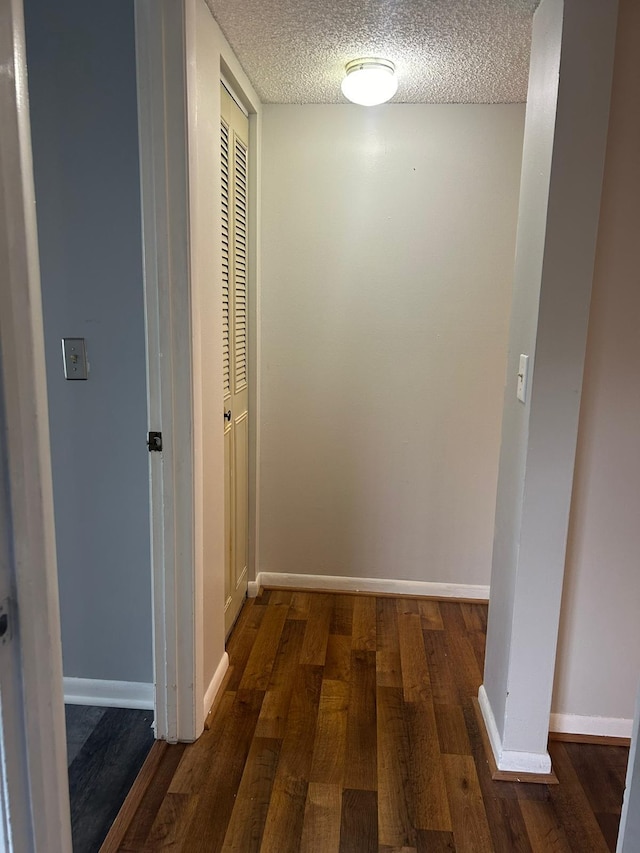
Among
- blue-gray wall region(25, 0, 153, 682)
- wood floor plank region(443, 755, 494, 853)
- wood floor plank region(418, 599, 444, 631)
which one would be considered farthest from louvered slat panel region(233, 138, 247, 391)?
wood floor plank region(443, 755, 494, 853)

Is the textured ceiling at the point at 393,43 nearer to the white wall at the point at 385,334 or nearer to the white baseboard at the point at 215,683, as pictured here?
the white wall at the point at 385,334

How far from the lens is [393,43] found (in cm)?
195

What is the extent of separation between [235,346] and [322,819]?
1.65 m

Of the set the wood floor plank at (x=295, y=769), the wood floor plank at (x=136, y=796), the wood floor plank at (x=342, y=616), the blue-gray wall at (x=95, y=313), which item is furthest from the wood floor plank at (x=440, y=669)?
the blue-gray wall at (x=95, y=313)

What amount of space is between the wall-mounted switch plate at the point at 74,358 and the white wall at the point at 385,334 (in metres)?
1.06

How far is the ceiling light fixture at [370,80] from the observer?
2.09 metres

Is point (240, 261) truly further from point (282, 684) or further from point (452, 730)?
point (452, 730)

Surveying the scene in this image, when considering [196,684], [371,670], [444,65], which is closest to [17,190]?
[196,684]

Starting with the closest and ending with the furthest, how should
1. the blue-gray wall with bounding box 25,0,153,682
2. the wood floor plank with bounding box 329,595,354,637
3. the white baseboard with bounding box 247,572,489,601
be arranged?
the blue-gray wall with bounding box 25,0,153,682 < the wood floor plank with bounding box 329,595,354,637 < the white baseboard with bounding box 247,572,489,601

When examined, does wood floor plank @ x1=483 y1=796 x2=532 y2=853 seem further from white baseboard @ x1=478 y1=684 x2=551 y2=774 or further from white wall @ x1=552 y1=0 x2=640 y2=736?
white wall @ x1=552 y1=0 x2=640 y2=736

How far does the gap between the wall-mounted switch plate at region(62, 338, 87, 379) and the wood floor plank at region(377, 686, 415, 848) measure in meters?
1.50

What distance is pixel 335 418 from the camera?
2.78 m

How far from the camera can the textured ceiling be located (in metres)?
1.73

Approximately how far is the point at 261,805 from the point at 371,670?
0.75 meters
